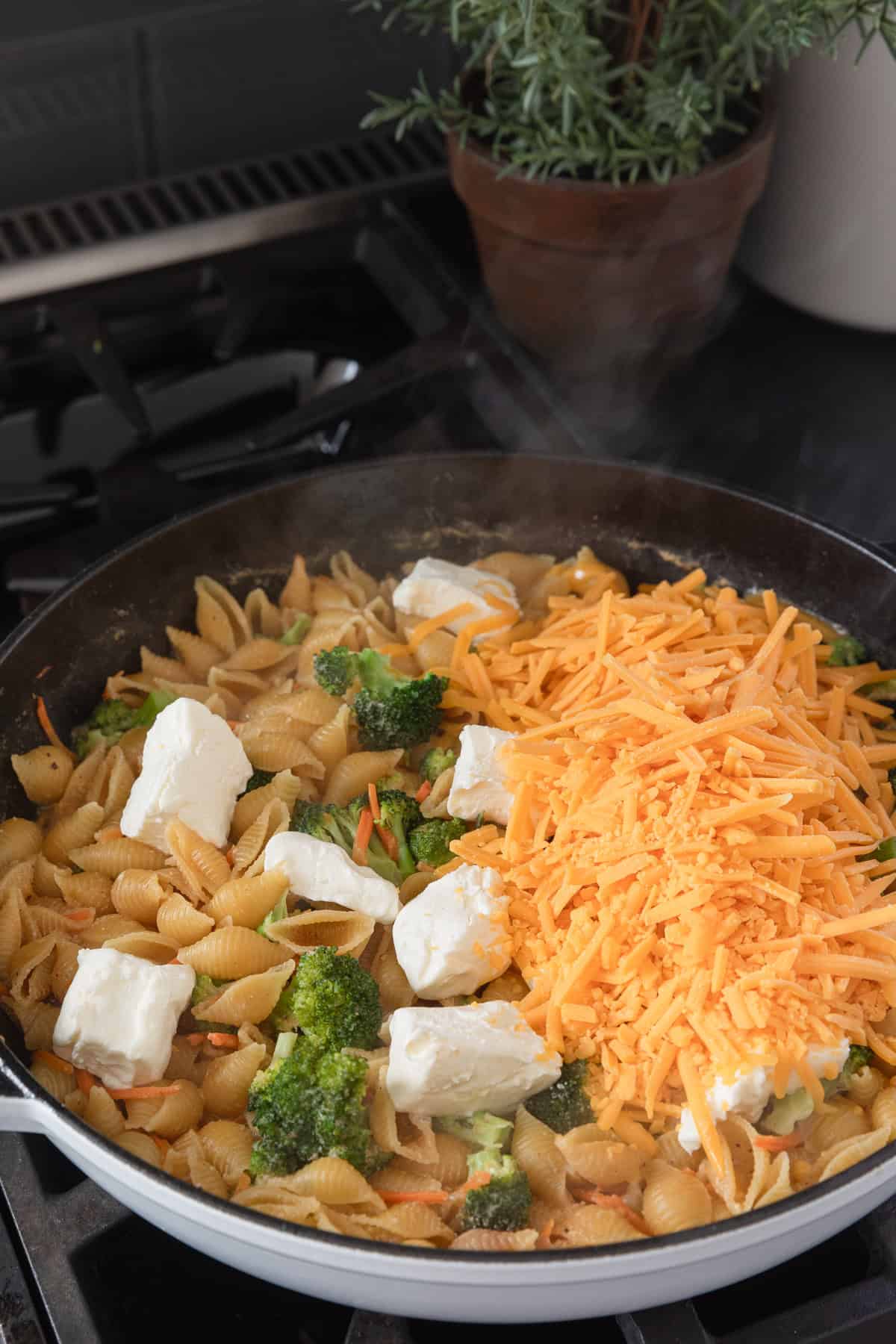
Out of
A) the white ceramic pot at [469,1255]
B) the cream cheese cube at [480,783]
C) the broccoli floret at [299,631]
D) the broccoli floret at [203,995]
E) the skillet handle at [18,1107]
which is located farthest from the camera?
the broccoli floret at [299,631]

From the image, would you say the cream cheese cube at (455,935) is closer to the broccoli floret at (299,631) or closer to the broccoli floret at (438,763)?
the broccoli floret at (438,763)

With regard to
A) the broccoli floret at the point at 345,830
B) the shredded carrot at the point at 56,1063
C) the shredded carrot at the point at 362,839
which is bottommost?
the shredded carrot at the point at 56,1063

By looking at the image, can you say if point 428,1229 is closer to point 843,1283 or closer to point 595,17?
point 843,1283

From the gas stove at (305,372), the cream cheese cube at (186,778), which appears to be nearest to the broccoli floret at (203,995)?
the cream cheese cube at (186,778)

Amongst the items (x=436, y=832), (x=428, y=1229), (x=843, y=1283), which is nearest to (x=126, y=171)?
(x=436, y=832)

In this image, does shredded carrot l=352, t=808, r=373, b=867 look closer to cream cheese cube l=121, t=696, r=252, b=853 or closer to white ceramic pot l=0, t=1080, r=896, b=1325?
cream cheese cube l=121, t=696, r=252, b=853

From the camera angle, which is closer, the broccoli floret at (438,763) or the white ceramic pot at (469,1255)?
the white ceramic pot at (469,1255)
